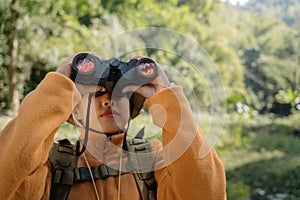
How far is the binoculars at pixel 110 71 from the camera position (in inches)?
51.8

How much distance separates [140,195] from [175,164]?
166 mm

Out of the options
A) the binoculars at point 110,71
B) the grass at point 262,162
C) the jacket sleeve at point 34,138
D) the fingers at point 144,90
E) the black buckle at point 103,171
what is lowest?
the grass at point 262,162

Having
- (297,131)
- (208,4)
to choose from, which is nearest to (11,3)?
(297,131)

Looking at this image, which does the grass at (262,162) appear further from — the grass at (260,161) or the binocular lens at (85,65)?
the binocular lens at (85,65)

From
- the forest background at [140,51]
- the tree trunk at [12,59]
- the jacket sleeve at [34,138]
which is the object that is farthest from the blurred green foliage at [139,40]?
the jacket sleeve at [34,138]

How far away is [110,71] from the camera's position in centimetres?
138

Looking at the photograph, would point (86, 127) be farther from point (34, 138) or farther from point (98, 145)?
point (34, 138)

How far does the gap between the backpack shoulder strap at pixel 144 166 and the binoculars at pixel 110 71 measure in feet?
0.69

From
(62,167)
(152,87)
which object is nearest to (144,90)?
(152,87)

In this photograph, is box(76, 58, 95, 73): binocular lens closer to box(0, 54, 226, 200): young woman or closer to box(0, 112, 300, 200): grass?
box(0, 54, 226, 200): young woman

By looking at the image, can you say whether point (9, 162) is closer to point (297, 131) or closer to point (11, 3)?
point (11, 3)

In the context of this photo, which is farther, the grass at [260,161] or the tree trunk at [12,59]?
the tree trunk at [12,59]

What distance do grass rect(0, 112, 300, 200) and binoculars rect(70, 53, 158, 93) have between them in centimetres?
361

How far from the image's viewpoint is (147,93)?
4.40ft
